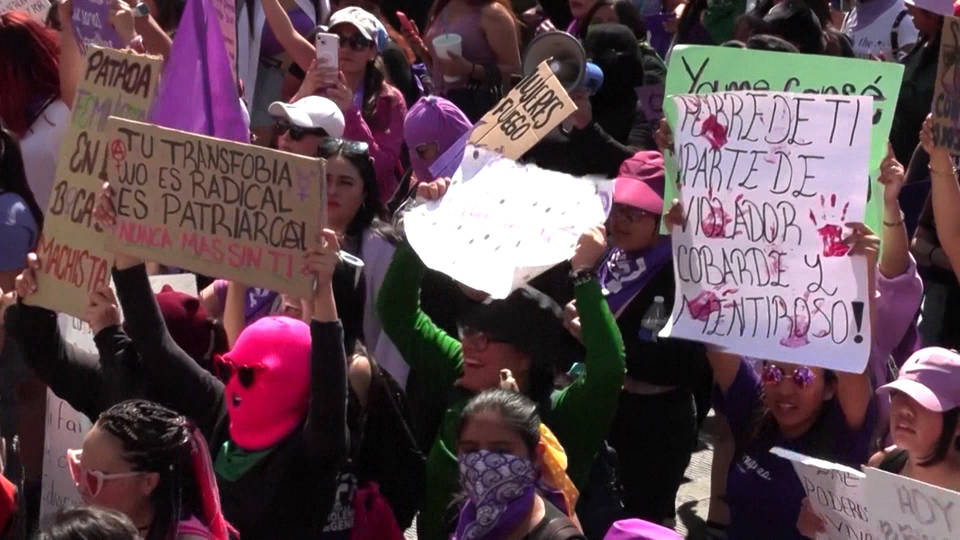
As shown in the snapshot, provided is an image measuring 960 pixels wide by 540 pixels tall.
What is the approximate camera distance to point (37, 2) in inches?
273

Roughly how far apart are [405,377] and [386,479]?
1031 mm

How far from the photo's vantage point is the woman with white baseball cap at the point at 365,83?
6750 mm

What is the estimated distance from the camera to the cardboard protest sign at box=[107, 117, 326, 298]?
4219 mm

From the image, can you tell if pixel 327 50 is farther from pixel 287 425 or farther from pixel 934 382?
pixel 934 382

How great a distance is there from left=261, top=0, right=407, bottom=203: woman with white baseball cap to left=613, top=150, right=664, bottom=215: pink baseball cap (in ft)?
4.98

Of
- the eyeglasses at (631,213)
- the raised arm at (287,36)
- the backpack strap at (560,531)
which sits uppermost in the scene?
the backpack strap at (560,531)

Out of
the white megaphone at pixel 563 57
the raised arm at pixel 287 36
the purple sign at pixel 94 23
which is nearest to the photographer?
the purple sign at pixel 94 23

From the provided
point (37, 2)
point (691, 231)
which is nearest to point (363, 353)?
point (691, 231)

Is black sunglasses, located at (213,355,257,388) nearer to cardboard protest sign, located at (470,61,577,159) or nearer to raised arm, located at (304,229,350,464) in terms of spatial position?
raised arm, located at (304,229,350,464)

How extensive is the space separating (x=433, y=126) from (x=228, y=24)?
0.86 meters

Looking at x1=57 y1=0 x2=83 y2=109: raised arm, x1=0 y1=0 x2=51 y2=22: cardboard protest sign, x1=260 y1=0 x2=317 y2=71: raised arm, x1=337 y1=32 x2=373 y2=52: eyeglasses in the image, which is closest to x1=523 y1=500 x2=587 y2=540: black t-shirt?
x1=57 y1=0 x2=83 y2=109: raised arm

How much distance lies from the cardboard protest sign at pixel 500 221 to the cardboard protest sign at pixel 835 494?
92cm

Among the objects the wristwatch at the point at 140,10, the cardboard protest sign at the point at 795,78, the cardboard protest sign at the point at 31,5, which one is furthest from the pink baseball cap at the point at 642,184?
the cardboard protest sign at the point at 31,5

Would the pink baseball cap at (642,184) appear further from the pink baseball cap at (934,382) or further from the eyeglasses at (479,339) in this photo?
the pink baseball cap at (934,382)
